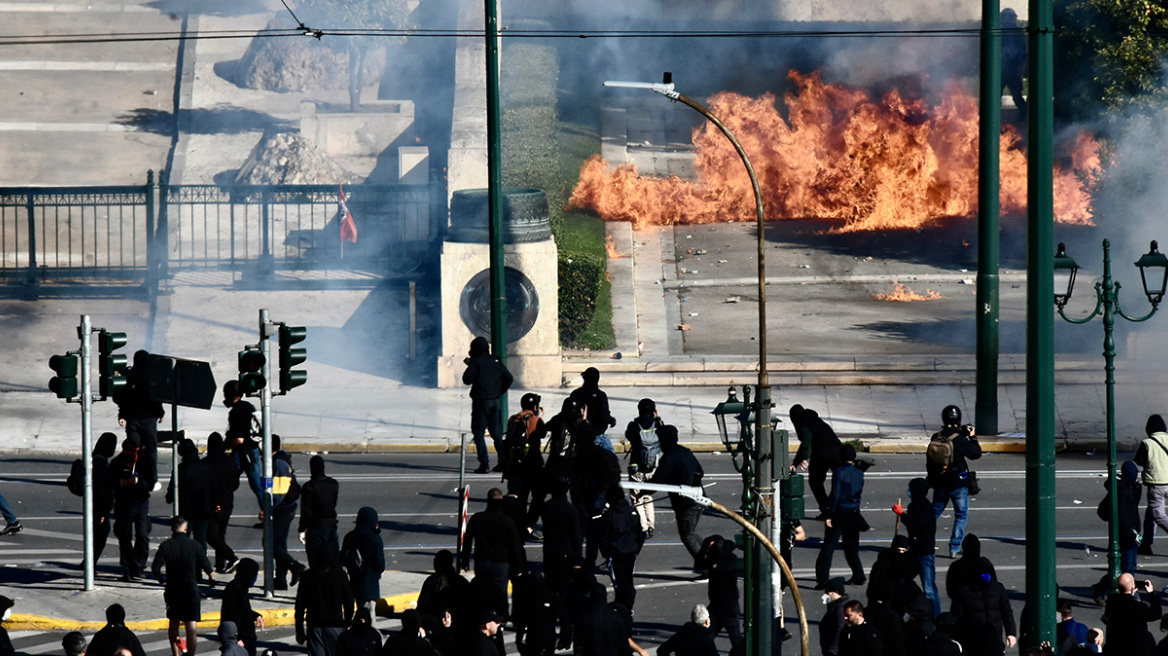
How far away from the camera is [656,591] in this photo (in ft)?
59.5

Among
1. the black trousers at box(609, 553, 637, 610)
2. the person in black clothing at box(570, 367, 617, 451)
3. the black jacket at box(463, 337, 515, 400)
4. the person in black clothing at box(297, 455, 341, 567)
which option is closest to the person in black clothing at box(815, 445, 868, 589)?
the black trousers at box(609, 553, 637, 610)

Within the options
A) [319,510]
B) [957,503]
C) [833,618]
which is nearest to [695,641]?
[833,618]

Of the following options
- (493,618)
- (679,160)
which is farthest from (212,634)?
(679,160)

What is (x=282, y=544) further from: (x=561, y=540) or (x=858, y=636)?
(x=858, y=636)

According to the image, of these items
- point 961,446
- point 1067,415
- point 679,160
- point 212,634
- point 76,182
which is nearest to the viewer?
point 212,634

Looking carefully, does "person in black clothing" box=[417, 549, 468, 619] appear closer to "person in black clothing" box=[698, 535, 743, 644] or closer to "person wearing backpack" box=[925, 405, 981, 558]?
"person in black clothing" box=[698, 535, 743, 644]

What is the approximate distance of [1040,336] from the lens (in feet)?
43.2

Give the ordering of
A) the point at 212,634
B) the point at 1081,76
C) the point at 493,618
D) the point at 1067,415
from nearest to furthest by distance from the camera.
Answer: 1. the point at 493,618
2. the point at 212,634
3. the point at 1067,415
4. the point at 1081,76

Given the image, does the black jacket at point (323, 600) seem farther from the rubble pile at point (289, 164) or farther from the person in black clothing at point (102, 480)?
the rubble pile at point (289, 164)

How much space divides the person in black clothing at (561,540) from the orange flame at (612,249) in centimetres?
1528

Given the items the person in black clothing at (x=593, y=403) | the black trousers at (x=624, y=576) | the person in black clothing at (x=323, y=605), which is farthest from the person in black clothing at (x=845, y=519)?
the person in black clothing at (x=323, y=605)

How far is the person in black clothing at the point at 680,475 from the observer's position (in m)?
18.2

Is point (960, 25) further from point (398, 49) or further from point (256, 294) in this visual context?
point (256, 294)

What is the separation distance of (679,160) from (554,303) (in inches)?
503
